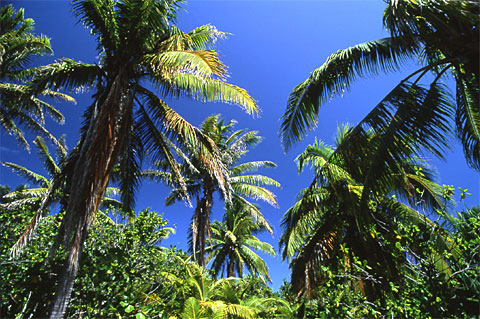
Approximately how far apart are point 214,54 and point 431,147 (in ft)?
14.4

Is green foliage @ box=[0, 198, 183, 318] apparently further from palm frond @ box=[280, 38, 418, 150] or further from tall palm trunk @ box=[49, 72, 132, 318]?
palm frond @ box=[280, 38, 418, 150]

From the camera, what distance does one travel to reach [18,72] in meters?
10.3

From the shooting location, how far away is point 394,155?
12.1ft

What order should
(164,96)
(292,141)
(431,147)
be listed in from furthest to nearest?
(164,96), (292,141), (431,147)

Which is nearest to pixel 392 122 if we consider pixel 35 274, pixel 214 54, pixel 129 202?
pixel 214 54

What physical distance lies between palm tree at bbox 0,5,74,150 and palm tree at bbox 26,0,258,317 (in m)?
5.05

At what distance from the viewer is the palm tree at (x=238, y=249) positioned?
16.0m

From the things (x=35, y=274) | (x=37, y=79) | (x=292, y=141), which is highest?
(x=37, y=79)

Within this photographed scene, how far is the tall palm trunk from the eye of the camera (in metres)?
3.66

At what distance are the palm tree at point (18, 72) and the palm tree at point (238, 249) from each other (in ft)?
37.3

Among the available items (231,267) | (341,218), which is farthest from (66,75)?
(231,267)

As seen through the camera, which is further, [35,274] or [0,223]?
[0,223]

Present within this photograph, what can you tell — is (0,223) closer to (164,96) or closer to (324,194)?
(164,96)

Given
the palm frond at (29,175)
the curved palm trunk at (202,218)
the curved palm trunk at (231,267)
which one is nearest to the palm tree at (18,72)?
the palm frond at (29,175)
